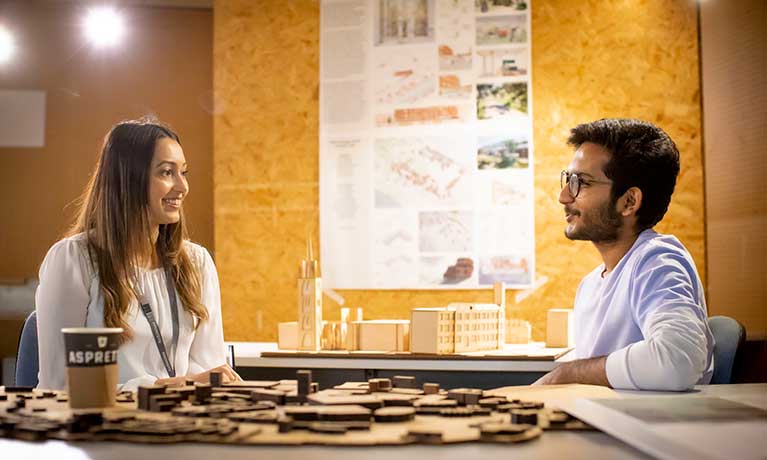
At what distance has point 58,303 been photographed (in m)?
2.17

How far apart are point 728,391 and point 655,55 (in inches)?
99.3

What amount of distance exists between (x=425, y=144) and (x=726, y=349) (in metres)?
1.98

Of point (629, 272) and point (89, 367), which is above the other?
point (629, 272)

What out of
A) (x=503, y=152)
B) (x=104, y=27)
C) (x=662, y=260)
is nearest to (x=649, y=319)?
(x=662, y=260)

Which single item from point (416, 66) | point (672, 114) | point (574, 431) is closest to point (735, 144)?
point (672, 114)

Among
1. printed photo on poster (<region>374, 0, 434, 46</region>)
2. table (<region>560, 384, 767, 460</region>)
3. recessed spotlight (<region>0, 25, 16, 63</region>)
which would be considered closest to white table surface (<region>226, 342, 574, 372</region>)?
printed photo on poster (<region>374, 0, 434, 46</region>)

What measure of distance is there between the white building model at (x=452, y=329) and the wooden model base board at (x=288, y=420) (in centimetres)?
171

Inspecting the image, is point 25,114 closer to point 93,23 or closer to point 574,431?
point 93,23

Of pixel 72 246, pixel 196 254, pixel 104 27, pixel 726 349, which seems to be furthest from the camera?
pixel 104 27

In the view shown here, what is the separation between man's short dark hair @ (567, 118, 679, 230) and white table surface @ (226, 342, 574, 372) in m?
0.96

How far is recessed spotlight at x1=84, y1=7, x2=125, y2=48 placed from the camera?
422 centimetres

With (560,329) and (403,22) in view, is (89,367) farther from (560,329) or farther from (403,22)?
(403,22)

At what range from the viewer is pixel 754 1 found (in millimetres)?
3064

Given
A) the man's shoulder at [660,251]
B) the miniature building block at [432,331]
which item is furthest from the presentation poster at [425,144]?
the man's shoulder at [660,251]
